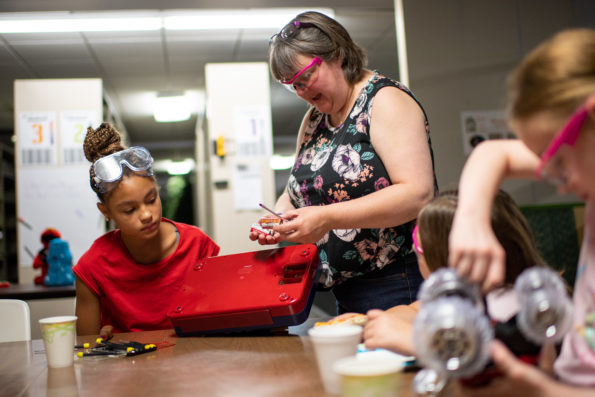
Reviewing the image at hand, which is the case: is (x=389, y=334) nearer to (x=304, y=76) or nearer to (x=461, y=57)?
(x=304, y=76)

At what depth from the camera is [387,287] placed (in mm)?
1522

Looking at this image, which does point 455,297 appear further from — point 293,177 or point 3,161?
point 3,161

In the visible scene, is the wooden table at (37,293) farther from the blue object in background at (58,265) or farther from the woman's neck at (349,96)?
the woman's neck at (349,96)

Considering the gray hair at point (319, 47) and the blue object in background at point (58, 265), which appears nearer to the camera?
the gray hair at point (319, 47)

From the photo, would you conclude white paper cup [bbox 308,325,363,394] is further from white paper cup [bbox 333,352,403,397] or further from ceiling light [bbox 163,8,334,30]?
ceiling light [bbox 163,8,334,30]

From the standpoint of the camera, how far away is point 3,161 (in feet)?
27.7

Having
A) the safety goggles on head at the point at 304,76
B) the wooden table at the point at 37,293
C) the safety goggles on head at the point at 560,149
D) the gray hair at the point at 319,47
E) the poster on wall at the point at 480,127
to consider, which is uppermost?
the poster on wall at the point at 480,127

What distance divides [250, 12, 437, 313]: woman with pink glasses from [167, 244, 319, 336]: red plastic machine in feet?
0.23

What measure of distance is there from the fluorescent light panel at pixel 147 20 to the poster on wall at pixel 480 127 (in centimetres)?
143

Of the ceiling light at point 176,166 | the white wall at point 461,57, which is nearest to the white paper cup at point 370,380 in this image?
the white wall at point 461,57

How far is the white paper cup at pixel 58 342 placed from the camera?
1.20 meters

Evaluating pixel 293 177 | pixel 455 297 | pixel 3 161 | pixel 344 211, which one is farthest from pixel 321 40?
pixel 3 161

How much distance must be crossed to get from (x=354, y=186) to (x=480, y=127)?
10.1 ft

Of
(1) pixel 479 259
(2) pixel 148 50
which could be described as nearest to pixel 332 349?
(1) pixel 479 259
